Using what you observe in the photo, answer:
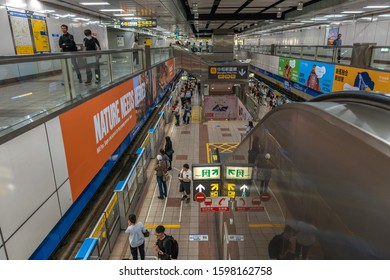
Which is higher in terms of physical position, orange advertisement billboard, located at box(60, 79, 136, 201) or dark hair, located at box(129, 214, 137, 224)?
orange advertisement billboard, located at box(60, 79, 136, 201)

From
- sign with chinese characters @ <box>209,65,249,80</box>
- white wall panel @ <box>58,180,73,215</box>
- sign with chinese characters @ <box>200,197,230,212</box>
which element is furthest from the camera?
sign with chinese characters @ <box>209,65,249,80</box>

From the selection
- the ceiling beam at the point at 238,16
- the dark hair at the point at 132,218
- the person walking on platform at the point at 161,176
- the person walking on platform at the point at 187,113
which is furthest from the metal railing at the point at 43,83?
the ceiling beam at the point at 238,16

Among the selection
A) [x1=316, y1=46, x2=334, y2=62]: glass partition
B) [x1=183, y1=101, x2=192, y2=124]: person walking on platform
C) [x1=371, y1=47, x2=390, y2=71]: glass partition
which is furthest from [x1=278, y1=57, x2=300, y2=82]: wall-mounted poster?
[x1=183, y1=101, x2=192, y2=124]: person walking on platform

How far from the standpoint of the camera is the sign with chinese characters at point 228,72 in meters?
16.8

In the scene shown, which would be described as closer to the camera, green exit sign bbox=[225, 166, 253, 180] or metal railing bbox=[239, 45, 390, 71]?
green exit sign bbox=[225, 166, 253, 180]

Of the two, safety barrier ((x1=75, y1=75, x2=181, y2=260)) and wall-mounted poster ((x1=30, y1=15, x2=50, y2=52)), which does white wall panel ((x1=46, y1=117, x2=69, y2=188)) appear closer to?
safety barrier ((x1=75, y1=75, x2=181, y2=260))

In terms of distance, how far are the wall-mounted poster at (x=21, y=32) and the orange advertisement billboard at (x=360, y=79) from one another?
11621 millimetres

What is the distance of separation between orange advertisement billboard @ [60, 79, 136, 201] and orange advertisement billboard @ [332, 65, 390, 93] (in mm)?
6614

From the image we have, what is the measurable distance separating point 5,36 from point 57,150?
8.26m

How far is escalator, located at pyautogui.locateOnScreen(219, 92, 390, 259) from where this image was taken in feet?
4.41

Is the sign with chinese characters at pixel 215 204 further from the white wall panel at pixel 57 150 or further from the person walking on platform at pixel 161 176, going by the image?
the person walking on platform at pixel 161 176

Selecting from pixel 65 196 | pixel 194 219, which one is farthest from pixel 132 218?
pixel 194 219

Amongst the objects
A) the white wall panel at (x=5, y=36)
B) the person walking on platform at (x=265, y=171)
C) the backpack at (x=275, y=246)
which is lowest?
the backpack at (x=275, y=246)

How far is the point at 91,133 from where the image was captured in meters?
5.34
